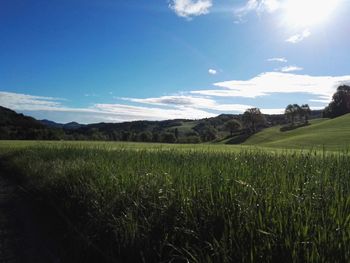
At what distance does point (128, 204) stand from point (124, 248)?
1.18 metres

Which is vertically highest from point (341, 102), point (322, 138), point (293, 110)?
point (341, 102)

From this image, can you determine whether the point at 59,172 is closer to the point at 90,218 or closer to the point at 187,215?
the point at 90,218

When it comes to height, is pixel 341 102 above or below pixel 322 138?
above

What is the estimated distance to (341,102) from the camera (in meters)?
119

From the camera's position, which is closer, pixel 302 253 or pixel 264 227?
pixel 302 253

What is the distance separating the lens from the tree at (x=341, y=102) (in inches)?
4626

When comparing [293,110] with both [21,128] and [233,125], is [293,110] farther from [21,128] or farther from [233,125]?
[21,128]

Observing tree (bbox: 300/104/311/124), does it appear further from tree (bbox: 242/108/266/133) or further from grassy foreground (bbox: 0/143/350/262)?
grassy foreground (bbox: 0/143/350/262)

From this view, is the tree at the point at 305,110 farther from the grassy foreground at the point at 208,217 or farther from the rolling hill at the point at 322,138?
the grassy foreground at the point at 208,217

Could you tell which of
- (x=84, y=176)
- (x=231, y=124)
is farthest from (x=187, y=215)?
(x=231, y=124)

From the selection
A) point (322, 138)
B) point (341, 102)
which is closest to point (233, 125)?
point (341, 102)

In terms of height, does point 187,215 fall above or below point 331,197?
below

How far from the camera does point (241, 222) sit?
4.13 meters

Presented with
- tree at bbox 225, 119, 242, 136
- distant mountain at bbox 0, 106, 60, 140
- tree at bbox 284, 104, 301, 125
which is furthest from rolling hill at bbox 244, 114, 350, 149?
distant mountain at bbox 0, 106, 60, 140
